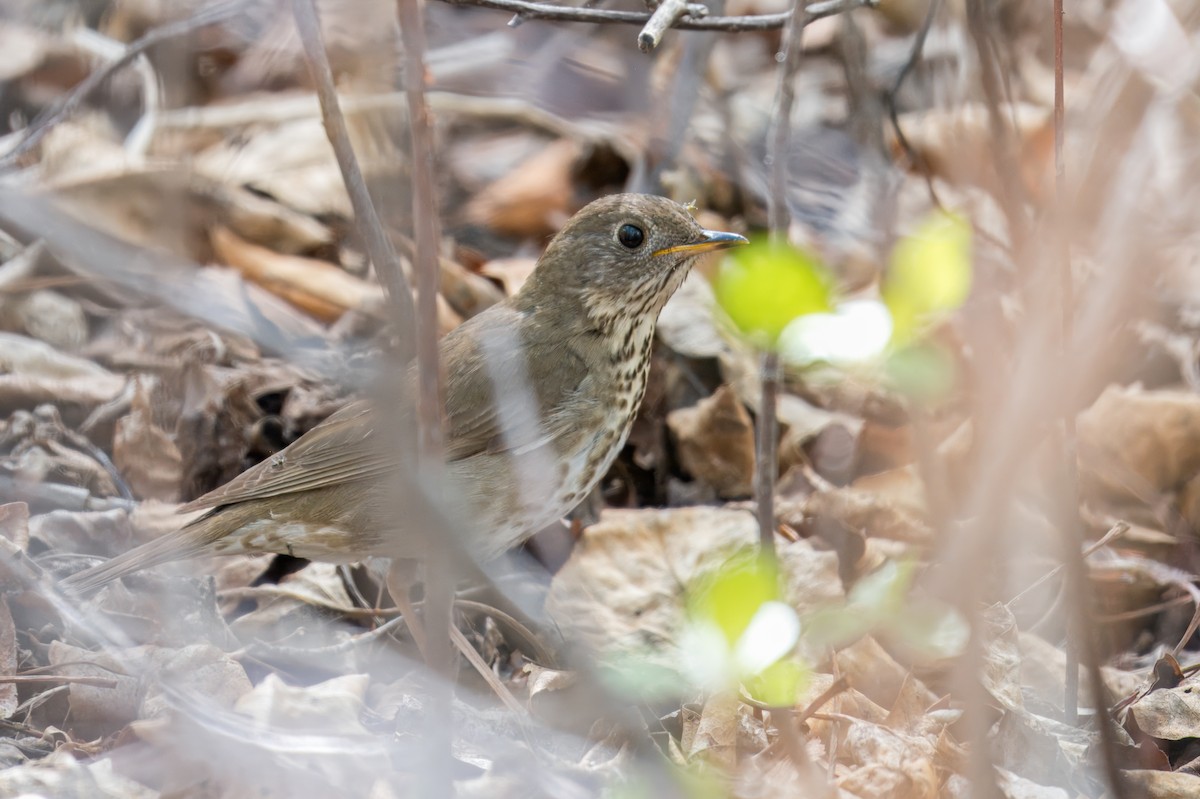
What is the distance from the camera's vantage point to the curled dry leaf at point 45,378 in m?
4.39

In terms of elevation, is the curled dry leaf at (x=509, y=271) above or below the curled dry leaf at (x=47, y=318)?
below

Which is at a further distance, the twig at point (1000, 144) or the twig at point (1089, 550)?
the twig at point (1089, 550)

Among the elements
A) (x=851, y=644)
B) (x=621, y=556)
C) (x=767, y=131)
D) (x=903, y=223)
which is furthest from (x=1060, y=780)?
(x=767, y=131)

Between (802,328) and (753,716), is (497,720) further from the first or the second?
(802,328)

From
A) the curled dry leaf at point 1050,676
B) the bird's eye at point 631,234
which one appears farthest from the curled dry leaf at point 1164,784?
the bird's eye at point 631,234

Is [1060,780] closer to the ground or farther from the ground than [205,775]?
closer to the ground

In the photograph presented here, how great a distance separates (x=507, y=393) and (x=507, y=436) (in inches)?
6.5

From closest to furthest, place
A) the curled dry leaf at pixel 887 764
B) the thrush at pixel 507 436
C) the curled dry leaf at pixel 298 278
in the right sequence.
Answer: the curled dry leaf at pixel 887 764
the thrush at pixel 507 436
the curled dry leaf at pixel 298 278

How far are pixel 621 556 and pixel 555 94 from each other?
284cm

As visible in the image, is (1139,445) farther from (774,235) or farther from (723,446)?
(774,235)

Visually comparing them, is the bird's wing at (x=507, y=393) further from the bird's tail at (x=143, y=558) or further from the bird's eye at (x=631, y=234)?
the bird's tail at (x=143, y=558)

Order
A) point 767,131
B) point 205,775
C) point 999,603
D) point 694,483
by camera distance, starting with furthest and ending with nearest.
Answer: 1. point 767,131
2. point 694,483
3. point 999,603
4. point 205,775

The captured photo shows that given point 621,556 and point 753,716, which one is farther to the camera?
point 621,556

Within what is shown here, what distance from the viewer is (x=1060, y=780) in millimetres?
A: 2926
